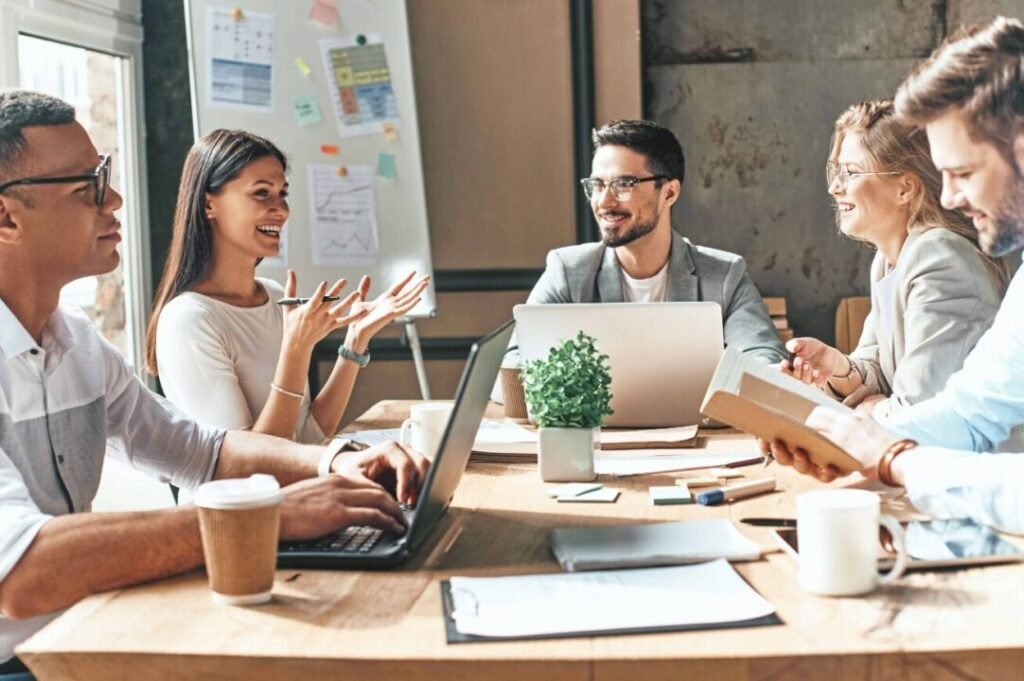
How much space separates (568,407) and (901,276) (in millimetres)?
994

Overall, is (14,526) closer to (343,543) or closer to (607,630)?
(343,543)

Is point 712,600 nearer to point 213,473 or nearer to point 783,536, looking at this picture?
point 783,536

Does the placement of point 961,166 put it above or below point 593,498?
above

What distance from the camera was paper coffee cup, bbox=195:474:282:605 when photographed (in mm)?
1197

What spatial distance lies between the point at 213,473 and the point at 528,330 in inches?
25.7

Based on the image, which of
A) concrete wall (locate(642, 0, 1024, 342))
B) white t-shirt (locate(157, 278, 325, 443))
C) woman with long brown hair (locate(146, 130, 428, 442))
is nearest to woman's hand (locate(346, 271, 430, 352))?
woman with long brown hair (locate(146, 130, 428, 442))

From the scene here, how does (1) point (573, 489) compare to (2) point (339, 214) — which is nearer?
(1) point (573, 489)

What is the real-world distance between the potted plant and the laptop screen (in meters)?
0.09

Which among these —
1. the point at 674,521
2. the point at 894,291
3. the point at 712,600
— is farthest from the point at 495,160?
the point at 712,600

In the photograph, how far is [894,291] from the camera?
8.27 ft

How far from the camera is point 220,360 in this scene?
2463 millimetres

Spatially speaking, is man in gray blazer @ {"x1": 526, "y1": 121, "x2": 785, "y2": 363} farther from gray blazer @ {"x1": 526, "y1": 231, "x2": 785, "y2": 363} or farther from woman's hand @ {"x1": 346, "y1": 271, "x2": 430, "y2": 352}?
woman's hand @ {"x1": 346, "y1": 271, "x2": 430, "y2": 352}

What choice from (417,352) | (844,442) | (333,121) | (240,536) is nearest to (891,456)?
(844,442)

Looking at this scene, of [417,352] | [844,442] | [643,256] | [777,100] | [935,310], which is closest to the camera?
[844,442]
